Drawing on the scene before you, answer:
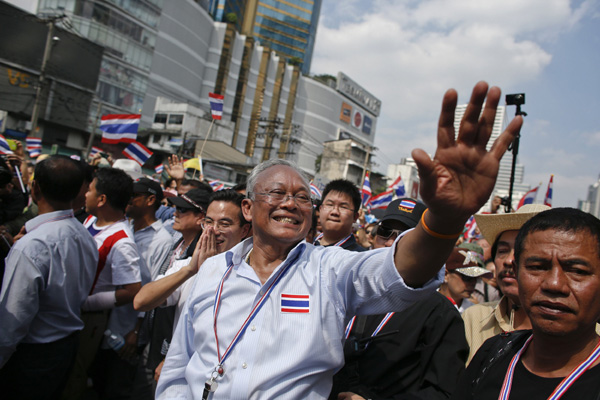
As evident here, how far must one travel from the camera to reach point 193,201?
424cm

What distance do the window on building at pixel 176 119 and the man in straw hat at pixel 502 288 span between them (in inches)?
1825

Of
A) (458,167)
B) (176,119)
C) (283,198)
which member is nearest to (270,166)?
(283,198)

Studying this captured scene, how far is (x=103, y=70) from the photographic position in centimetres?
4028

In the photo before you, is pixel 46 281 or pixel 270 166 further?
pixel 46 281

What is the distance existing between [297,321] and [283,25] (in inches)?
3364

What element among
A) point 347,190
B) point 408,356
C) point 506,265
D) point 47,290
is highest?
point 347,190

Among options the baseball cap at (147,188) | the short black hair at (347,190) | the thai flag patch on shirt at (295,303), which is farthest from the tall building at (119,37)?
the thai flag patch on shirt at (295,303)

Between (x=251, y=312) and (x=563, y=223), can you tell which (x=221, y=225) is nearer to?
(x=251, y=312)

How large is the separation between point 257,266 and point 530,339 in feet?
4.24

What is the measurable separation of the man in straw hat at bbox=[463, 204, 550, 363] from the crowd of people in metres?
0.01

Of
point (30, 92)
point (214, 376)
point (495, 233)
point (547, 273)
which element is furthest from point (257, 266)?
point (30, 92)

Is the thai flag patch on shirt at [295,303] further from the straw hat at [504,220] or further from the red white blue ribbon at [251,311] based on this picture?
the straw hat at [504,220]

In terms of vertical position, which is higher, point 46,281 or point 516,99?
point 516,99

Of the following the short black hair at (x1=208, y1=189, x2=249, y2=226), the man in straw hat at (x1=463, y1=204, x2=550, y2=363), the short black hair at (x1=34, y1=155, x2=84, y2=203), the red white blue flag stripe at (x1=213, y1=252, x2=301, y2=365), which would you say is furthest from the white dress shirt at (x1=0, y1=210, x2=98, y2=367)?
the man in straw hat at (x1=463, y1=204, x2=550, y2=363)
